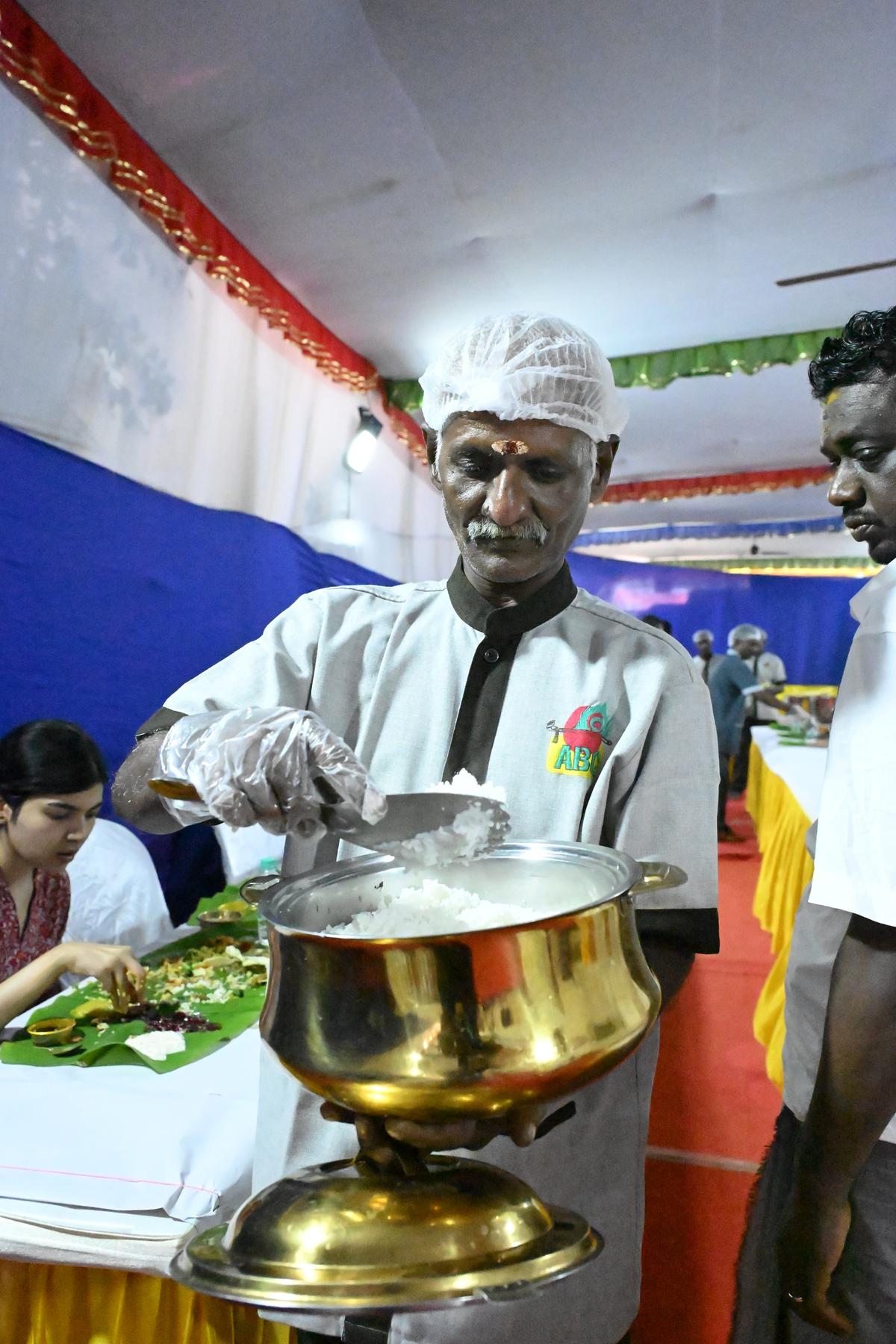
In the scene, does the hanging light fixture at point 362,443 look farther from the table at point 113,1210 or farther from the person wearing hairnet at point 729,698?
the person wearing hairnet at point 729,698

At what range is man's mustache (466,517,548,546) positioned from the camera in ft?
3.63

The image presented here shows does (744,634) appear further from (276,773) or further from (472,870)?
(276,773)

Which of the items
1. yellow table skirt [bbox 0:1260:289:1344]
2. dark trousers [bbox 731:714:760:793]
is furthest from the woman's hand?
dark trousers [bbox 731:714:760:793]

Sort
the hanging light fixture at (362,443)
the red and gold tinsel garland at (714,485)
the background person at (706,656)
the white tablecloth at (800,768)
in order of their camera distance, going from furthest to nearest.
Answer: the background person at (706,656) < the red and gold tinsel garland at (714,485) < the hanging light fixture at (362,443) < the white tablecloth at (800,768)

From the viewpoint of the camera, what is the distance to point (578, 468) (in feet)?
3.79

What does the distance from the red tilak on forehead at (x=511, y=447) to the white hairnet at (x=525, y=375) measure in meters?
0.03

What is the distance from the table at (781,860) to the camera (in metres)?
3.12

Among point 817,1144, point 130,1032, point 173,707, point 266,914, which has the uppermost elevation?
point 173,707

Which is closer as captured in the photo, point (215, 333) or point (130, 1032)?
point (130, 1032)

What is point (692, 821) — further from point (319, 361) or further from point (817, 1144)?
point (319, 361)

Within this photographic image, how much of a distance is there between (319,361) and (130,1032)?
358 centimetres

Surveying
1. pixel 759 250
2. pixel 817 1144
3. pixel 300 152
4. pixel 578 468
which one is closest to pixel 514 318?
pixel 578 468

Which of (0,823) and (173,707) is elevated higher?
(173,707)

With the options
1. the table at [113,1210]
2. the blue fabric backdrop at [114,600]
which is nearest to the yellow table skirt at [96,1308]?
the table at [113,1210]
